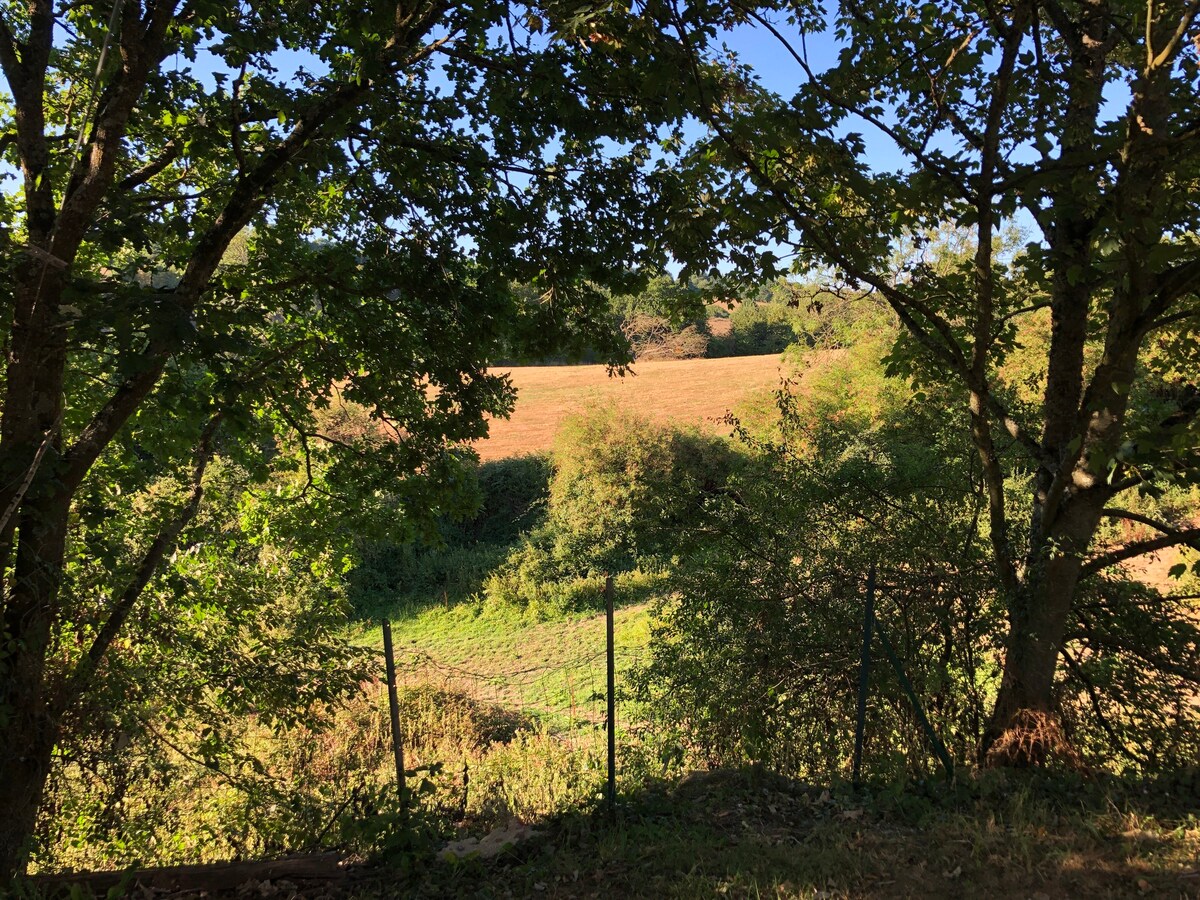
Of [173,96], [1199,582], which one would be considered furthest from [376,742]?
[1199,582]

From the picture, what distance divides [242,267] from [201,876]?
4678 mm

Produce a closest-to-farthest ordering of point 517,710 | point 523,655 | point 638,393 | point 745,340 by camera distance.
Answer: point 517,710 → point 523,655 → point 638,393 → point 745,340

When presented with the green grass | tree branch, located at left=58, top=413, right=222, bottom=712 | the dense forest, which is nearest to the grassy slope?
the green grass

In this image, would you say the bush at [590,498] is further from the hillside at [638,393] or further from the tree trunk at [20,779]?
the tree trunk at [20,779]

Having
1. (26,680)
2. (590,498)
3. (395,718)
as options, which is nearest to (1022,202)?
(395,718)

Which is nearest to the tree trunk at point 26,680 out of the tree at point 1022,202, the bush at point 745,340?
the tree at point 1022,202

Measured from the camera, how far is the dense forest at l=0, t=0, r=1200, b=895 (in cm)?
379

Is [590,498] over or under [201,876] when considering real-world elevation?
under

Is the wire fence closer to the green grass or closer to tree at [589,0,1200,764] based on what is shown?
the green grass

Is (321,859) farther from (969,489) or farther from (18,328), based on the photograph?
(969,489)

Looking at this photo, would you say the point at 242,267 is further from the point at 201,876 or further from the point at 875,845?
the point at 875,845

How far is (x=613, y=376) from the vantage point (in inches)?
241

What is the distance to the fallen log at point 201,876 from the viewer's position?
154 inches

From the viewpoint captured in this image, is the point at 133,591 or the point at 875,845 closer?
the point at 875,845
